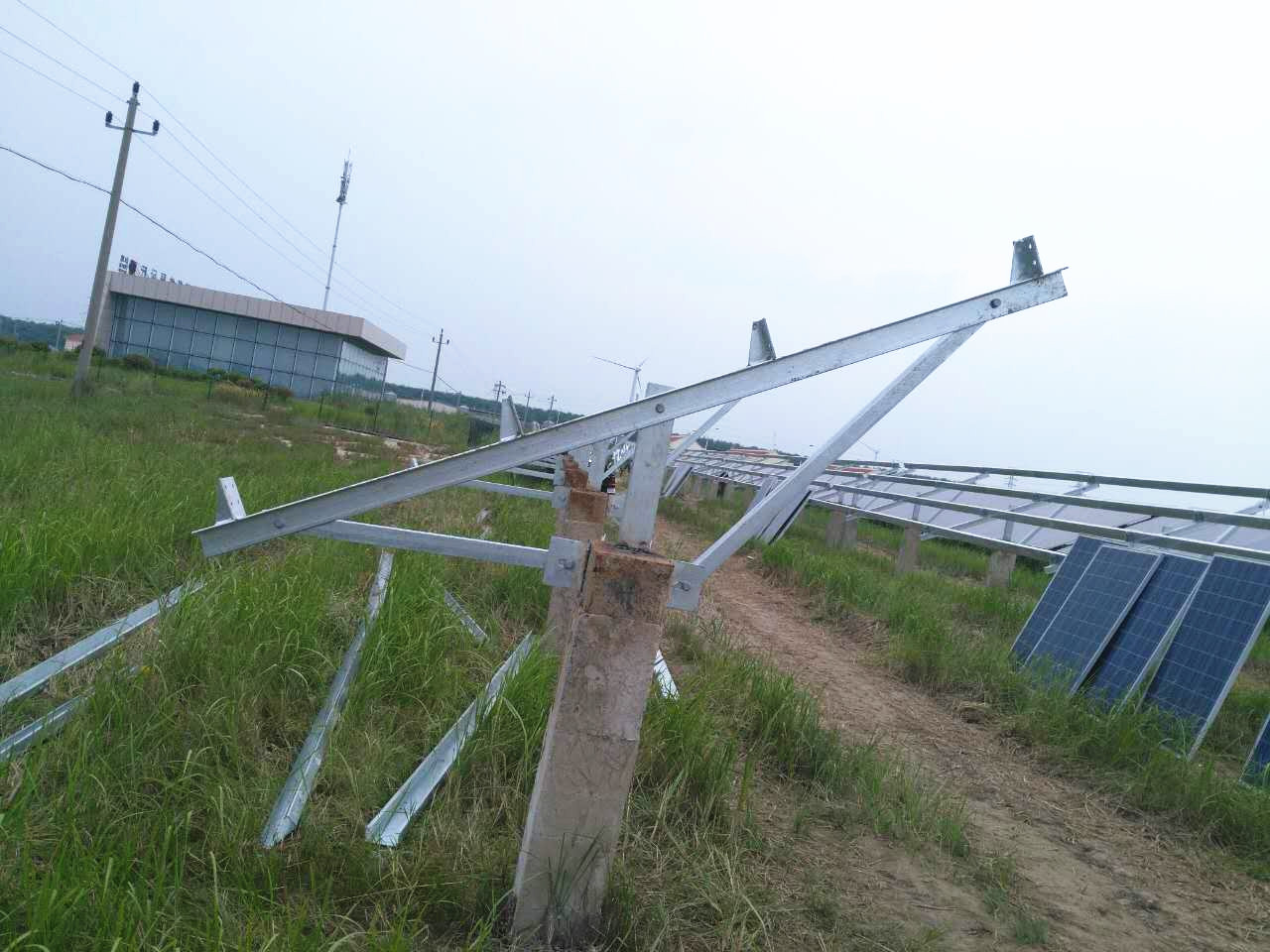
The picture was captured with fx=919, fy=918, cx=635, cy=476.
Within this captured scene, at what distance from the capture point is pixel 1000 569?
28.5ft

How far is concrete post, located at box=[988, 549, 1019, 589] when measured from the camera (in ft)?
28.2

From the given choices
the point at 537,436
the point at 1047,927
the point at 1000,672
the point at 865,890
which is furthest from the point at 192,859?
the point at 1000,672

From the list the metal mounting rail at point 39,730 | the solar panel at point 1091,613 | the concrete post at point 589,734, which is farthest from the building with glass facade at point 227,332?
the concrete post at point 589,734

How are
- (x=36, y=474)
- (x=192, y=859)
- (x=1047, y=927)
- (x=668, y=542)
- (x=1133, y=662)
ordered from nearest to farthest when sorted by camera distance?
(x=192, y=859) < (x=1047, y=927) < (x=1133, y=662) < (x=36, y=474) < (x=668, y=542)

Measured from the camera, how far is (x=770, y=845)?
3.08 meters

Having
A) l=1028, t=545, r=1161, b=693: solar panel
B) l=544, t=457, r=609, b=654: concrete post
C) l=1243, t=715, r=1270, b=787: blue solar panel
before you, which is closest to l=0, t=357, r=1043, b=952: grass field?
l=544, t=457, r=609, b=654: concrete post

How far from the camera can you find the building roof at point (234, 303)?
43750 mm

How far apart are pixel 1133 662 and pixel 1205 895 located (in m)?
2.14

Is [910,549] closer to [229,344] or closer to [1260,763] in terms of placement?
[1260,763]

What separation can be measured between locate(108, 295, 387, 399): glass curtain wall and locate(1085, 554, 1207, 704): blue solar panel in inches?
1684

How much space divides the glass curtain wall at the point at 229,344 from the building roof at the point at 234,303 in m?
0.37

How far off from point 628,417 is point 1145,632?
13.7 feet

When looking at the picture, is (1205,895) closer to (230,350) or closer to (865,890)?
(865,890)

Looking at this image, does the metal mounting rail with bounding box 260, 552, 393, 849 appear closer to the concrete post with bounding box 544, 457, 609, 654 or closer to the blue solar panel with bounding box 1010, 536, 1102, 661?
the concrete post with bounding box 544, 457, 609, 654
